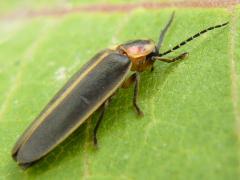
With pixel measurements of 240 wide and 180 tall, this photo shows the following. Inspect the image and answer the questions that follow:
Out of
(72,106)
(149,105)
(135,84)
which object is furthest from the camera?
(135,84)

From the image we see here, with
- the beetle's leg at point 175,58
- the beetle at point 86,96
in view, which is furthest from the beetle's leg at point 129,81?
the beetle's leg at point 175,58

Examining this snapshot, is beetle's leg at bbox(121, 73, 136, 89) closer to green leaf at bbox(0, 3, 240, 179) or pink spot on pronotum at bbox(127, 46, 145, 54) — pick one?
green leaf at bbox(0, 3, 240, 179)

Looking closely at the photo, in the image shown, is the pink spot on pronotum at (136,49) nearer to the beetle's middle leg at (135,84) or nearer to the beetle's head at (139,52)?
the beetle's head at (139,52)

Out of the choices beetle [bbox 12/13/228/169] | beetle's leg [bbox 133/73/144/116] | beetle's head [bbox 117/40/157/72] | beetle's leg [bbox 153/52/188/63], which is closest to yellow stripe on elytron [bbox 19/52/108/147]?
beetle [bbox 12/13/228/169]

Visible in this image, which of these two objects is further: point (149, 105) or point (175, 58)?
point (175, 58)

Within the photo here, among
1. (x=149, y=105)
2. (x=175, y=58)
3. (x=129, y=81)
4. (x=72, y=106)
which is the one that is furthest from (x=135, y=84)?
(x=72, y=106)

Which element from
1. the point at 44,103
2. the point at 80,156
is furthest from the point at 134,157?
the point at 44,103

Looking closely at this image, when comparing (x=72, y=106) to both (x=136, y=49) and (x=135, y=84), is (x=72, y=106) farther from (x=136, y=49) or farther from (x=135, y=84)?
(x=136, y=49)
